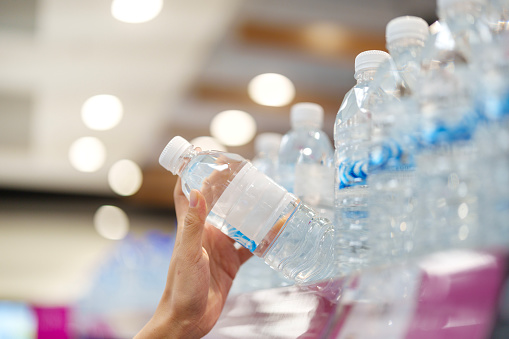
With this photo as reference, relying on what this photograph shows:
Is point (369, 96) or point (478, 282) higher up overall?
point (369, 96)

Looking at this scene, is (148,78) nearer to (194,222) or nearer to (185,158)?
(185,158)

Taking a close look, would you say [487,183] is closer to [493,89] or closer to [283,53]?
[493,89]

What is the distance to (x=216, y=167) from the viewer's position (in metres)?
1.12

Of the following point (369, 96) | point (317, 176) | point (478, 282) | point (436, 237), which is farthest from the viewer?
point (317, 176)

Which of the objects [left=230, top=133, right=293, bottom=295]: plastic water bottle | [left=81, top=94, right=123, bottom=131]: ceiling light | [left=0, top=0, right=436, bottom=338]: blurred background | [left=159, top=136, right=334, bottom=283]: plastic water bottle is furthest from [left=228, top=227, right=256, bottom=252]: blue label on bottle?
[left=81, top=94, right=123, bottom=131]: ceiling light

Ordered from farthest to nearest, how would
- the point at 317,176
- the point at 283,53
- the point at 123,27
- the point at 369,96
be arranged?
the point at 283,53 → the point at 123,27 → the point at 317,176 → the point at 369,96

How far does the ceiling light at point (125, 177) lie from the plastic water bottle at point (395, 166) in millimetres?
7040

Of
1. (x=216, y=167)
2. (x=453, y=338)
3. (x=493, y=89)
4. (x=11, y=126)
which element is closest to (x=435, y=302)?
(x=453, y=338)

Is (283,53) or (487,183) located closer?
(487,183)

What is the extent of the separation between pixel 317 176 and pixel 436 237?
64 centimetres

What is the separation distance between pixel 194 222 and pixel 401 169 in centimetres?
38

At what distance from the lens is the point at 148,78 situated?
16.6 ft

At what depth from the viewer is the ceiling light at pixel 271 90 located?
5.04 meters

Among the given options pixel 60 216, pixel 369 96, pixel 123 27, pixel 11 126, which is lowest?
pixel 60 216
